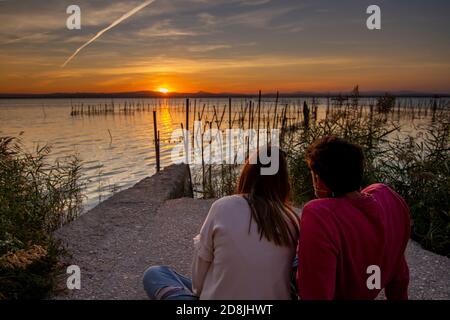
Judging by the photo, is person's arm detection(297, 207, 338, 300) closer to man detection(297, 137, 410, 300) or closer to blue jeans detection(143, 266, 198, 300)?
man detection(297, 137, 410, 300)

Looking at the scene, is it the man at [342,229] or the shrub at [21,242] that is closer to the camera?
the man at [342,229]

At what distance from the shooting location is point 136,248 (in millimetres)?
5105

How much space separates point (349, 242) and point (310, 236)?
8.6 inches

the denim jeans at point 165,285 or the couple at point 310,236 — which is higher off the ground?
the couple at point 310,236

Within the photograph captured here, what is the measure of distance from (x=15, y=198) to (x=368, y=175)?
4946mm

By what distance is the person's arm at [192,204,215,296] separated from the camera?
225 centimetres

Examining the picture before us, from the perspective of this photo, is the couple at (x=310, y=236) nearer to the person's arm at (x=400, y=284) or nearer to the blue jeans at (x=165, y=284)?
the person's arm at (x=400, y=284)

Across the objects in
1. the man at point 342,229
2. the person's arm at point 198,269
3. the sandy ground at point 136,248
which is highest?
the man at point 342,229

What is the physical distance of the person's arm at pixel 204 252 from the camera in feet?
7.38

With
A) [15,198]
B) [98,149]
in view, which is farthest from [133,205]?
[98,149]

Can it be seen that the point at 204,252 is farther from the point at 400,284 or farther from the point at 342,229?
the point at 400,284

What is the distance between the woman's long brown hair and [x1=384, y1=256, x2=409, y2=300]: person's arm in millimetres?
746

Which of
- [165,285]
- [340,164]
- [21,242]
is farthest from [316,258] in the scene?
[21,242]

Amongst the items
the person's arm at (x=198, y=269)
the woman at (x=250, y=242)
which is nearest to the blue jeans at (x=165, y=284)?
the person's arm at (x=198, y=269)
